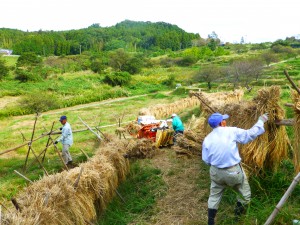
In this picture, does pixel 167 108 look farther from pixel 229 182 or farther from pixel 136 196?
pixel 229 182

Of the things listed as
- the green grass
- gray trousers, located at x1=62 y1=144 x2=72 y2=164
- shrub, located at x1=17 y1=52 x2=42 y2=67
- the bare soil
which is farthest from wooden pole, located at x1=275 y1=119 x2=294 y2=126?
shrub, located at x1=17 y1=52 x2=42 y2=67

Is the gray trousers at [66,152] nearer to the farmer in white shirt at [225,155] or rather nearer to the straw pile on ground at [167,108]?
the farmer in white shirt at [225,155]

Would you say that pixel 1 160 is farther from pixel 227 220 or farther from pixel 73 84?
pixel 73 84

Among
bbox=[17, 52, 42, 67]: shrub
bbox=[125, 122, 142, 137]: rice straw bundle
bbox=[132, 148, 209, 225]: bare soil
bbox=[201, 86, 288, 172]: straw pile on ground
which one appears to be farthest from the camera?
bbox=[17, 52, 42, 67]: shrub

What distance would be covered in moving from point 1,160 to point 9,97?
1953 cm

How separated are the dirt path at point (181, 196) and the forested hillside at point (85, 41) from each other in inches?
3047

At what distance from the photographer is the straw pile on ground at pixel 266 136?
5414mm

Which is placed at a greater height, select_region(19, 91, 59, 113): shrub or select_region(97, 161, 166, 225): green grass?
select_region(97, 161, 166, 225): green grass

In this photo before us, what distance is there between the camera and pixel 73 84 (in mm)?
35406

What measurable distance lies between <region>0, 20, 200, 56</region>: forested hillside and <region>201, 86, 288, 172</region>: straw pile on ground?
79563 mm

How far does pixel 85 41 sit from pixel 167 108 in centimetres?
8120

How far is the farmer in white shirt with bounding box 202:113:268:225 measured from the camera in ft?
14.3

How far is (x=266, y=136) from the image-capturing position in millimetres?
5562

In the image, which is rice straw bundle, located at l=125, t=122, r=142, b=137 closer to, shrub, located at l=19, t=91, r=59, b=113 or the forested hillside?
shrub, located at l=19, t=91, r=59, b=113
